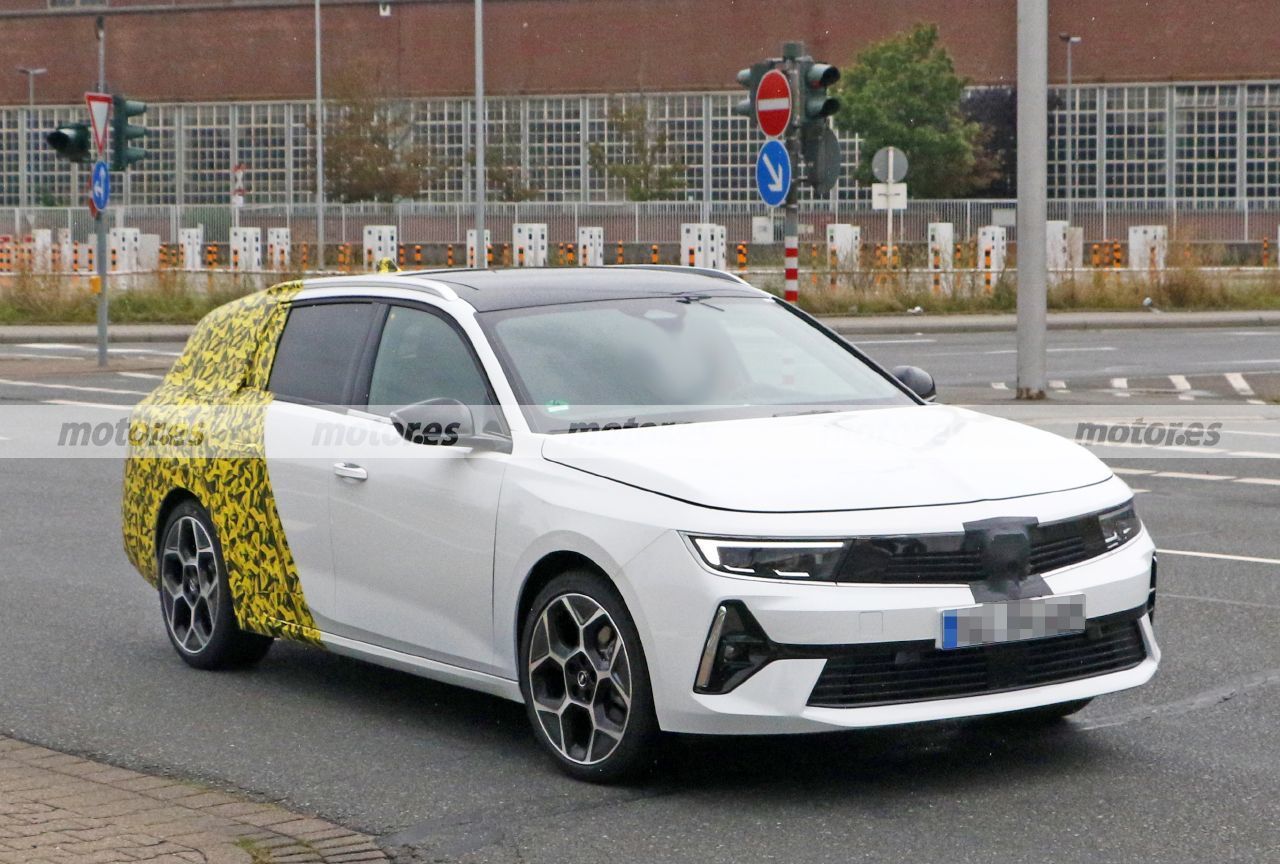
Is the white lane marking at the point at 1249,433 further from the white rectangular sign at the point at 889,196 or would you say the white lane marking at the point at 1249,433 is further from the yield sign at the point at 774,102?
the white rectangular sign at the point at 889,196

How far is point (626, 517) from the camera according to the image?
585 cm

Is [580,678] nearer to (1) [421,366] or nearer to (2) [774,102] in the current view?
(1) [421,366]

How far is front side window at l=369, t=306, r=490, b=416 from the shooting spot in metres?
6.88

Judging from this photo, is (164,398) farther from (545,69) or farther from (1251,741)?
(545,69)

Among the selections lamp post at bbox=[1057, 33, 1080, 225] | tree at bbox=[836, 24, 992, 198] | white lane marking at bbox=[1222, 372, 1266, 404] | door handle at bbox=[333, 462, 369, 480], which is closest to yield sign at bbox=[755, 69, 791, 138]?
white lane marking at bbox=[1222, 372, 1266, 404]

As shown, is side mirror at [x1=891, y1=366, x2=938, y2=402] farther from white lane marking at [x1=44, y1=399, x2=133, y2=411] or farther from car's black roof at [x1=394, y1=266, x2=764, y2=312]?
white lane marking at [x1=44, y1=399, x2=133, y2=411]

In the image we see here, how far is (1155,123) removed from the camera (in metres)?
71.1

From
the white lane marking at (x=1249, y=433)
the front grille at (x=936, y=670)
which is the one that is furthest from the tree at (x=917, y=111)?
the front grille at (x=936, y=670)

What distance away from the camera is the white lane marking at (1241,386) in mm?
20312

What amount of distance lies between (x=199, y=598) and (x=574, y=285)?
2035 millimetres

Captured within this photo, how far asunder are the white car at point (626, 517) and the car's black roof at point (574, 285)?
0.07ft

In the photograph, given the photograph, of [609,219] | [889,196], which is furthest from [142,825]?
[609,219]

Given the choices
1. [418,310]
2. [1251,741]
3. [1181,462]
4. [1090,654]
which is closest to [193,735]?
[418,310]

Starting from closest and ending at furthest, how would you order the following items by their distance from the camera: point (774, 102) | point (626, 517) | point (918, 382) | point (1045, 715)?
1. point (626, 517)
2. point (1045, 715)
3. point (918, 382)
4. point (774, 102)
